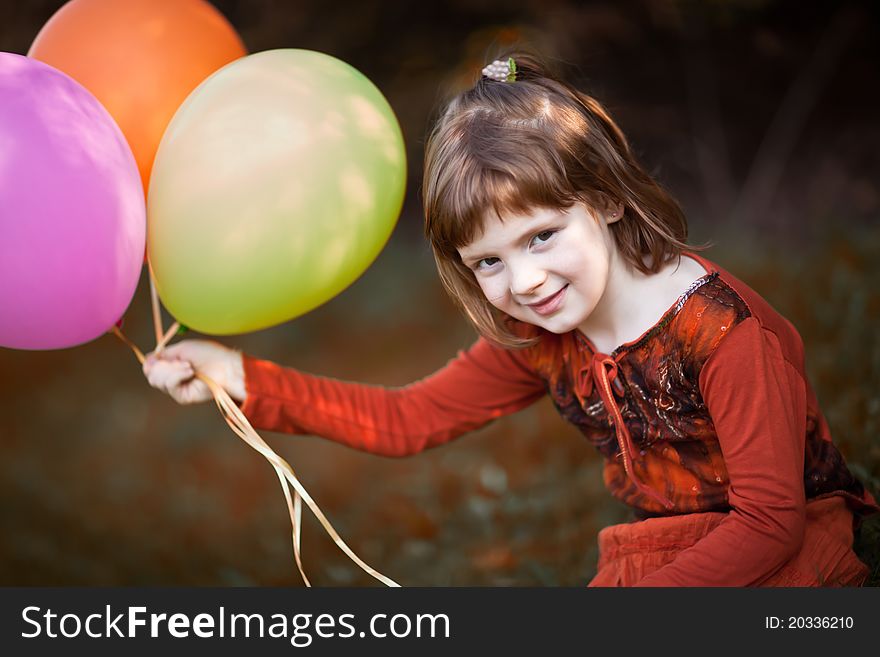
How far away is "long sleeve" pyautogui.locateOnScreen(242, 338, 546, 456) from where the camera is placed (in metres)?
1.79

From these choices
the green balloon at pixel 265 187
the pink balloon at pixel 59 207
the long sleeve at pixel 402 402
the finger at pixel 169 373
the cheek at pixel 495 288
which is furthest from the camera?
the long sleeve at pixel 402 402

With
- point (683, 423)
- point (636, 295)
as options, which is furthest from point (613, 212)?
point (683, 423)

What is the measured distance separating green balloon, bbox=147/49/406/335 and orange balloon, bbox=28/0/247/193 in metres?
0.12

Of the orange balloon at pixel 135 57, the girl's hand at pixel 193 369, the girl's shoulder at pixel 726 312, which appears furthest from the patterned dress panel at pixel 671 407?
the orange balloon at pixel 135 57

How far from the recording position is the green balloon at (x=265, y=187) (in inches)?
56.6

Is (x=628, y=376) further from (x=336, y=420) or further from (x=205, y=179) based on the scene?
(x=205, y=179)

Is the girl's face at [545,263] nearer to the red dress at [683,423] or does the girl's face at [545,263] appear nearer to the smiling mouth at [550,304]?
the smiling mouth at [550,304]

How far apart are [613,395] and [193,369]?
704mm

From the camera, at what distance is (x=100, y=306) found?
1.47m

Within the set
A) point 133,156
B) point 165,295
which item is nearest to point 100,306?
point 165,295

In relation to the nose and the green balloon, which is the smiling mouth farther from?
the green balloon

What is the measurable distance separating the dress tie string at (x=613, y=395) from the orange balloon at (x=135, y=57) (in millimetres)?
791

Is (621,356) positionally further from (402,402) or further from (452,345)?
(452,345)

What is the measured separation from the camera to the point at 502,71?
1.64 metres
